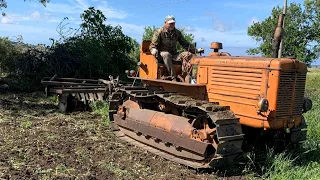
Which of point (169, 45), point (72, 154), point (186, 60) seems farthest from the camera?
point (169, 45)

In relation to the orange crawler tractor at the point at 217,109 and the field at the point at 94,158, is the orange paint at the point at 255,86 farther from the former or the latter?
the field at the point at 94,158

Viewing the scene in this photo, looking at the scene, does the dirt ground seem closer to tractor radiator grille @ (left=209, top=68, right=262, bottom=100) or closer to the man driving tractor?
tractor radiator grille @ (left=209, top=68, right=262, bottom=100)

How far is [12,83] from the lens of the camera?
14.4m

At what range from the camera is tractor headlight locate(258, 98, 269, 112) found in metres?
5.84

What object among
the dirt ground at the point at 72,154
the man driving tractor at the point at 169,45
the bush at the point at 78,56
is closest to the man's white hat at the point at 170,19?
A: the man driving tractor at the point at 169,45

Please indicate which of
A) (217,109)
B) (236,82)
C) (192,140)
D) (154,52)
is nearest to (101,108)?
(154,52)

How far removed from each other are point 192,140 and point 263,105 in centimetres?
122

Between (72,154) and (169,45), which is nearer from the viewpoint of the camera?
(72,154)

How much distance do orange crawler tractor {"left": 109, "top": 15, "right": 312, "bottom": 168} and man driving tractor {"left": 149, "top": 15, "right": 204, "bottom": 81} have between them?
187 millimetres

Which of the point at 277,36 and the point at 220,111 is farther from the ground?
the point at 277,36

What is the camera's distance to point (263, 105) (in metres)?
5.84

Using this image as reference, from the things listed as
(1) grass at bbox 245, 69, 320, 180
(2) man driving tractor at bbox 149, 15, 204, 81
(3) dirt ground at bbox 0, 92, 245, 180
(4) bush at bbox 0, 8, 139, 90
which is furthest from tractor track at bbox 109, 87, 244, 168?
(4) bush at bbox 0, 8, 139, 90

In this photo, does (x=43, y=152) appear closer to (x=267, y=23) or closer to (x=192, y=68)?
(x=192, y=68)

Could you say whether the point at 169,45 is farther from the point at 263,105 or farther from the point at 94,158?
the point at 94,158
